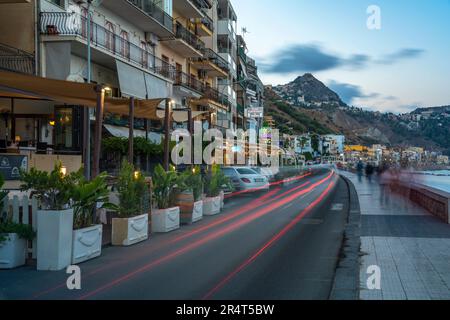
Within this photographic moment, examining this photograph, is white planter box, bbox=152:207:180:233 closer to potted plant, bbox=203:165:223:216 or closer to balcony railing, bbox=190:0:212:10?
potted plant, bbox=203:165:223:216

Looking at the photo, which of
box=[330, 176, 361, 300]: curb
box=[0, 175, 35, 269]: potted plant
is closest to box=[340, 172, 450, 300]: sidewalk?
box=[330, 176, 361, 300]: curb

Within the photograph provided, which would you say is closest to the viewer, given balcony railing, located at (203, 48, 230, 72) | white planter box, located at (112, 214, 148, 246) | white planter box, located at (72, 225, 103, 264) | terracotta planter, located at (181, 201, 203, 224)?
white planter box, located at (72, 225, 103, 264)

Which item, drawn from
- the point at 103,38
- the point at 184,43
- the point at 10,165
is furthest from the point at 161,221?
the point at 184,43

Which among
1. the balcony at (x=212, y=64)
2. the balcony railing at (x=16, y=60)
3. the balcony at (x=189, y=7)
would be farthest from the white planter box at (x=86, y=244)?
the balcony at (x=212, y=64)

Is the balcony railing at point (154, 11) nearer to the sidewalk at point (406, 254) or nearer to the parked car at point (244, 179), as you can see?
the parked car at point (244, 179)

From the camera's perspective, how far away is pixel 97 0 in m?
22.5

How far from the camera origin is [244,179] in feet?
99.1

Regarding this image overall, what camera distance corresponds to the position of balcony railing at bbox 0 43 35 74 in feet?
68.1

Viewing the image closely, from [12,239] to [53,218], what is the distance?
757mm

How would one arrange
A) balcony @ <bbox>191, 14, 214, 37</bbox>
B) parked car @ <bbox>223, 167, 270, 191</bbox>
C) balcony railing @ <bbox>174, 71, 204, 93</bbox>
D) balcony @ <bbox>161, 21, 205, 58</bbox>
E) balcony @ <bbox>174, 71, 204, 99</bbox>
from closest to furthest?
parked car @ <bbox>223, 167, 270, 191</bbox> → balcony @ <bbox>161, 21, 205, 58</bbox> → balcony @ <bbox>174, 71, 204, 99</bbox> → balcony railing @ <bbox>174, 71, 204, 93</bbox> → balcony @ <bbox>191, 14, 214, 37</bbox>

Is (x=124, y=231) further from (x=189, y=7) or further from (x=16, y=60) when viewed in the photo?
(x=189, y=7)

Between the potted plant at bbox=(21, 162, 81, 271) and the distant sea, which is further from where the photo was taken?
the distant sea

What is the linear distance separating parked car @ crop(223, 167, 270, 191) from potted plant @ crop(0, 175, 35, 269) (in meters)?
20.8
